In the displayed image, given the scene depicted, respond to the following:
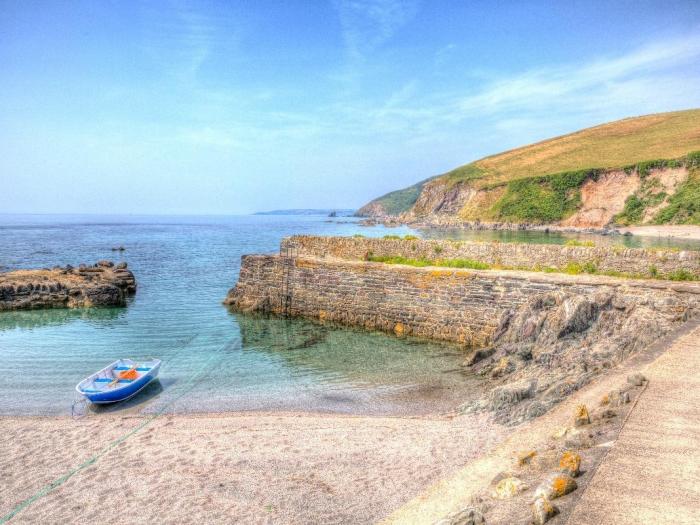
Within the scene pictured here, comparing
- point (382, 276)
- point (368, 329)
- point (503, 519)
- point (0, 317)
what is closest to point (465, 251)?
point (382, 276)

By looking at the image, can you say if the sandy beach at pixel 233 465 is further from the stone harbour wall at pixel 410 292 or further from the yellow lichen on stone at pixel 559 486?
the stone harbour wall at pixel 410 292

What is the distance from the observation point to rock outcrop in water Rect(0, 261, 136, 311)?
24.1m

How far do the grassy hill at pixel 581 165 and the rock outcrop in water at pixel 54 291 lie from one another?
216ft

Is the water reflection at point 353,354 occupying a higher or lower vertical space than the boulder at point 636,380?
lower

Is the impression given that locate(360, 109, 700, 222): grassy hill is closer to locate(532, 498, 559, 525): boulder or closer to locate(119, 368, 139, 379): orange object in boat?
locate(119, 368, 139, 379): orange object in boat

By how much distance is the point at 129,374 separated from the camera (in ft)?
42.0

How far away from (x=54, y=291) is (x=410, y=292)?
1865 cm

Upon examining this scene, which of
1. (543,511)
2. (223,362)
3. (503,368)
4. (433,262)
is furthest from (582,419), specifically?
(433,262)

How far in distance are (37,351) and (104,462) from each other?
10.0 m

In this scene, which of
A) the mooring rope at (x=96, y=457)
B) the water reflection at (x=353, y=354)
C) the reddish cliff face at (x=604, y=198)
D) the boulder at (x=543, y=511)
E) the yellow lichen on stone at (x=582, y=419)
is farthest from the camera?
the reddish cliff face at (x=604, y=198)

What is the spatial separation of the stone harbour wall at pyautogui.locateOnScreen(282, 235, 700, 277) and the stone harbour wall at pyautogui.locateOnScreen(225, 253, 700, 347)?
19.4 inches

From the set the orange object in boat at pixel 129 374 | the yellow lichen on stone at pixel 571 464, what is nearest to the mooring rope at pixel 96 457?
the orange object in boat at pixel 129 374

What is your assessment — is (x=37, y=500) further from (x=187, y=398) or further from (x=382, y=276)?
(x=382, y=276)

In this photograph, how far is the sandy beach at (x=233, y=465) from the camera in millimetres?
6973
